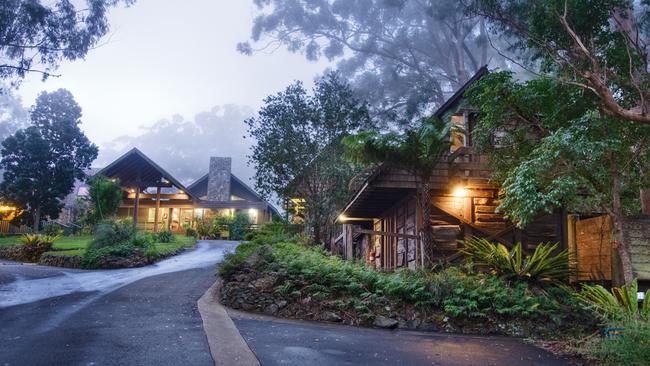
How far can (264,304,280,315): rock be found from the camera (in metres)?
10.2

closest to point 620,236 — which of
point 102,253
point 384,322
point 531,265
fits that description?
point 531,265

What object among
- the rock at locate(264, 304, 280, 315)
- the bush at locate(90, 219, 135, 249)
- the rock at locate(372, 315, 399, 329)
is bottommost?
the rock at locate(372, 315, 399, 329)

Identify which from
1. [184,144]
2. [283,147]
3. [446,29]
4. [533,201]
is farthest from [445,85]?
[184,144]

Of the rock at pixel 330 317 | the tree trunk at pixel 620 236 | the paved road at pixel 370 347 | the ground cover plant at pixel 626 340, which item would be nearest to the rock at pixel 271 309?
the paved road at pixel 370 347

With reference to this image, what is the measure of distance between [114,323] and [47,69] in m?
10.4

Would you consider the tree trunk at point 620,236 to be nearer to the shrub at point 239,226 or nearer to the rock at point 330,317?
the rock at point 330,317

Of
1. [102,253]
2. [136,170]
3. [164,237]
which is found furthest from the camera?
[136,170]

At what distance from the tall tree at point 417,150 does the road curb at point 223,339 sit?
212 inches

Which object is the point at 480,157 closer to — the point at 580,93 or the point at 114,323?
the point at 580,93

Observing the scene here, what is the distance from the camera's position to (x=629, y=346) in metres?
6.18

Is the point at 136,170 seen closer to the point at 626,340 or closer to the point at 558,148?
the point at 558,148

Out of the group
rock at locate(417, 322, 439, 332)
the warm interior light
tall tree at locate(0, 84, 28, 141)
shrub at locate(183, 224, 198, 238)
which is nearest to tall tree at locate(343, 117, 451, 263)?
the warm interior light

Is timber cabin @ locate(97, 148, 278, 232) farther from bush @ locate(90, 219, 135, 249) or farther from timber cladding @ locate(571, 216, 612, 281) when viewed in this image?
timber cladding @ locate(571, 216, 612, 281)

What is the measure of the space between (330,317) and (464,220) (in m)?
6.62
